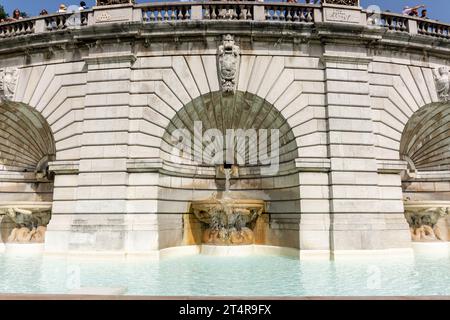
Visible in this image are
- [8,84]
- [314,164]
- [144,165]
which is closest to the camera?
[144,165]

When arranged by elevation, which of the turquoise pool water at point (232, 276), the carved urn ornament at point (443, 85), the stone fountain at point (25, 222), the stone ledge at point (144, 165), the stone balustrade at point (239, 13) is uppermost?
the stone balustrade at point (239, 13)

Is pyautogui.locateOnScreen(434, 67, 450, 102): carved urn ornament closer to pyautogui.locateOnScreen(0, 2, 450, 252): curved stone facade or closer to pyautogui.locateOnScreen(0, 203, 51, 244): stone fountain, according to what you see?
pyautogui.locateOnScreen(0, 2, 450, 252): curved stone facade

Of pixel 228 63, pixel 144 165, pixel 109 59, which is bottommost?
pixel 144 165

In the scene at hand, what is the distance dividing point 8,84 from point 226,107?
361 inches

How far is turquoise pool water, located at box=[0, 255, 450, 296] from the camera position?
277 inches

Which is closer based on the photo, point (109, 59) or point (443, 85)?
point (109, 59)

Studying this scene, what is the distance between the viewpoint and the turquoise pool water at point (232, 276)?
704 centimetres

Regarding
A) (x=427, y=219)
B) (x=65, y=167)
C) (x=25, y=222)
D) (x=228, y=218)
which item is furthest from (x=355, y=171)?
(x=25, y=222)

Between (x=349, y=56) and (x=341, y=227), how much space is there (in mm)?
6474

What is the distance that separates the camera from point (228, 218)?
13.1 m

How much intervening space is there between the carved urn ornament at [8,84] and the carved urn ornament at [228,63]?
879cm

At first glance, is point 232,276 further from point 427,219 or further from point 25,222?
point 25,222

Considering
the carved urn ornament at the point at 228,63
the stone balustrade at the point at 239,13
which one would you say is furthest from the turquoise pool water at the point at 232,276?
the stone balustrade at the point at 239,13

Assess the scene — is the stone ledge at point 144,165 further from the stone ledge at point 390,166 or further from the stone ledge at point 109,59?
the stone ledge at point 390,166
